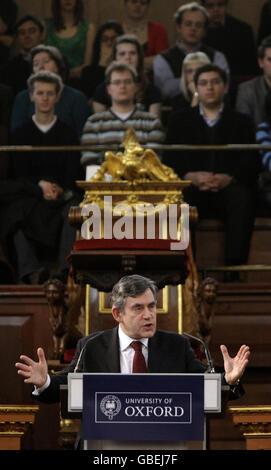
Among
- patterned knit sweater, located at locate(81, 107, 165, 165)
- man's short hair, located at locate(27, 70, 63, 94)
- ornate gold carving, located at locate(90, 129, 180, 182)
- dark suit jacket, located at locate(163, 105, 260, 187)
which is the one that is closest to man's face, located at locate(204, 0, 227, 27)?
dark suit jacket, located at locate(163, 105, 260, 187)

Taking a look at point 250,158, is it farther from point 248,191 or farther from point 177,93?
point 177,93

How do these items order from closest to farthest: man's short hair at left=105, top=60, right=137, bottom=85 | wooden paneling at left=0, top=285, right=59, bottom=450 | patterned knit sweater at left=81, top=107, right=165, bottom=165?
wooden paneling at left=0, top=285, right=59, bottom=450
patterned knit sweater at left=81, top=107, right=165, bottom=165
man's short hair at left=105, top=60, right=137, bottom=85

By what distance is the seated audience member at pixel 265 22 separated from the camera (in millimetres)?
8430

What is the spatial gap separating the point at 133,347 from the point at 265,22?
5.30 meters

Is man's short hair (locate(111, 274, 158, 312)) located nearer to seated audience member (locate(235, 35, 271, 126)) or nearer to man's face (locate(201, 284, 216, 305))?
man's face (locate(201, 284, 216, 305))

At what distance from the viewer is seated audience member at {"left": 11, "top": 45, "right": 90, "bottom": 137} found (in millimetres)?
8062

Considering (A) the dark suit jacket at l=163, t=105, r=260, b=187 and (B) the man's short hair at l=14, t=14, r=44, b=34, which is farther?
(B) the man's short hair at l=14, t=14, r=44, b=34

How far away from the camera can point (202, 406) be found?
3.27m

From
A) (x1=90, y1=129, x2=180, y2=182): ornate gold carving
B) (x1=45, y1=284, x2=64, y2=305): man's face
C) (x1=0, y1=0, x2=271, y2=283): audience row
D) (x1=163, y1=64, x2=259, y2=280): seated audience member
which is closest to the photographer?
(x1=45, y1=284, x2=64, y2=305): man's face

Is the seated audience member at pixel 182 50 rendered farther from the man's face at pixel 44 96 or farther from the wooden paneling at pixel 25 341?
the wooden paneling at pixel 25 341

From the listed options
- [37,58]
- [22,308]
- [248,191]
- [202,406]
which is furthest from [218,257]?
[202,406]

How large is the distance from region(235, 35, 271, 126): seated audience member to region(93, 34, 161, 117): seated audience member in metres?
0.66

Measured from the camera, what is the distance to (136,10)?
862cm

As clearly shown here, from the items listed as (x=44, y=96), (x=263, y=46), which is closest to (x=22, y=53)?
(x=44, y=96)
